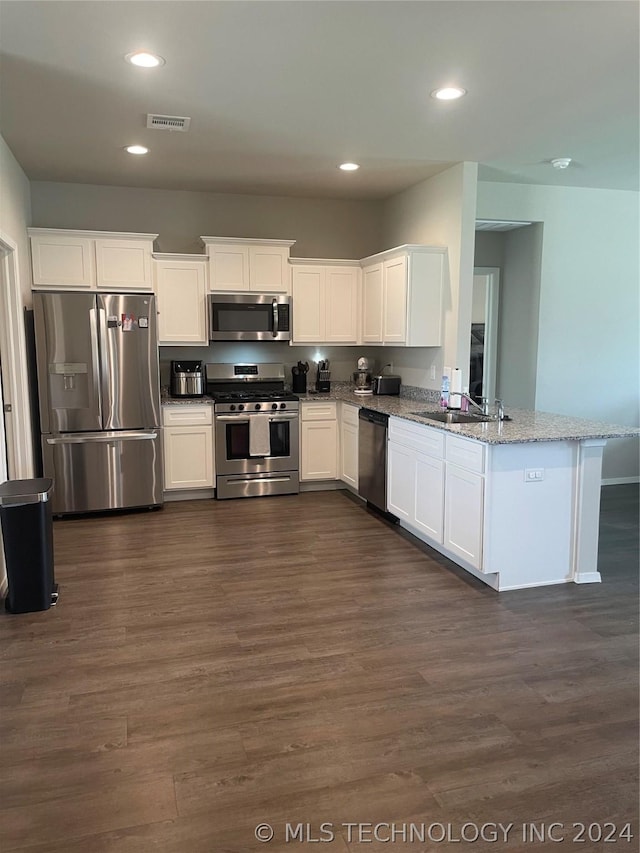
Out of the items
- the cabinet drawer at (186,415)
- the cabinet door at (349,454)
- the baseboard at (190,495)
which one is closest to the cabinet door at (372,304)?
the cabinet door at (349,454)

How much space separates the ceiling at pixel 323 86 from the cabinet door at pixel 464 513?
2.16 m

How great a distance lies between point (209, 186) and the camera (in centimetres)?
565

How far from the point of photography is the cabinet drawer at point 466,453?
3.49 meters

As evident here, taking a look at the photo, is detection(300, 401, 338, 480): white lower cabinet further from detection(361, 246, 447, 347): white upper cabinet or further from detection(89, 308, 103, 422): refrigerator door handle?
detection(89, 308, 103, 422): refrigerator door handle

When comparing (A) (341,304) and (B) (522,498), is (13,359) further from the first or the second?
(B) (522,498)

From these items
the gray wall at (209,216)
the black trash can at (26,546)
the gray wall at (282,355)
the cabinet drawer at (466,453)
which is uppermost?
the gray wall at (209,216)

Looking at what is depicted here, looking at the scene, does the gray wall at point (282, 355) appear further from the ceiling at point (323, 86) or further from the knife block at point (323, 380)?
the ceiling at point (323, 86)

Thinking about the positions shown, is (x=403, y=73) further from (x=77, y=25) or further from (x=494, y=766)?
(x=494, y=766)

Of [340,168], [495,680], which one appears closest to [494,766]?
[495,680]

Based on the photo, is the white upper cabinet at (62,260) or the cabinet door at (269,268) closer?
the white upper cabinet at (62,260)

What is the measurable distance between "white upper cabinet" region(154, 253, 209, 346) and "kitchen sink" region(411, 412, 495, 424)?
7.47 feet

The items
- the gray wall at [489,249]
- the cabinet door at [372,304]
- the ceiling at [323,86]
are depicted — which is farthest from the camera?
the gray wall at [489,249]

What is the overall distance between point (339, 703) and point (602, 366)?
472 cm

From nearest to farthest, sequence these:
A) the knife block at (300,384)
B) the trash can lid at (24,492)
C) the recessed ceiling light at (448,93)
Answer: the trash can lid at (24,492)
the recessed ceiling light at (448,93)
the knife block at (300,384)
